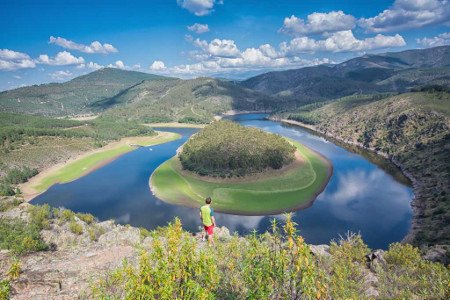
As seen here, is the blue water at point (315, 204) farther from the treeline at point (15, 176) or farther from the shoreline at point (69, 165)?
the treeline at point (15, 176)

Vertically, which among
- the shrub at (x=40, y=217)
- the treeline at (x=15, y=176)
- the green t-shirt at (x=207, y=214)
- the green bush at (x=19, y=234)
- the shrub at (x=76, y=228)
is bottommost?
the treeline at (x=15, y=176)

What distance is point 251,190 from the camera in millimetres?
100562

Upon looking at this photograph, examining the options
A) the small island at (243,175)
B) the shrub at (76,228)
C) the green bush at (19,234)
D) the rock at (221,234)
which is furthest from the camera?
the small island at (243,175)

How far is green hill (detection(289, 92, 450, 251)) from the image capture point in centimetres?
7375

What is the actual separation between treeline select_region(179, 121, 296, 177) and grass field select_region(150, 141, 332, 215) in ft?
17.4

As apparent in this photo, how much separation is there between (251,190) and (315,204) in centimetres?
2088

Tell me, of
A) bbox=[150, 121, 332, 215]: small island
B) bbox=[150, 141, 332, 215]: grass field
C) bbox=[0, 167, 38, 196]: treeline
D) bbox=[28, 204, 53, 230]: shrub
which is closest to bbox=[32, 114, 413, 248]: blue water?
bbox=[150, 141, 332, 215]: grass field

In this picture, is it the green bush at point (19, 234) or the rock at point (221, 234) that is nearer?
the rock at point (221, 234)

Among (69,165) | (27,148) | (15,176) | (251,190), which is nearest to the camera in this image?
(251,190)

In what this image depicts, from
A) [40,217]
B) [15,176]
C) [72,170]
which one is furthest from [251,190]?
[15,176]

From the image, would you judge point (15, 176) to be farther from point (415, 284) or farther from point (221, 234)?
point (415, 284)

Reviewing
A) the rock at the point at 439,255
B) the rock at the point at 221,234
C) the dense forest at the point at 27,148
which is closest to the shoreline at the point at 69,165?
the dense forest at the point at 27,148

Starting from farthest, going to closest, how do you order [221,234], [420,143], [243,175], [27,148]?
1. [27,148]
2. [420,143]
3. [243,175]
4. [221,234]

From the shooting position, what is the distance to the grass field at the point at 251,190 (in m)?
88.8
